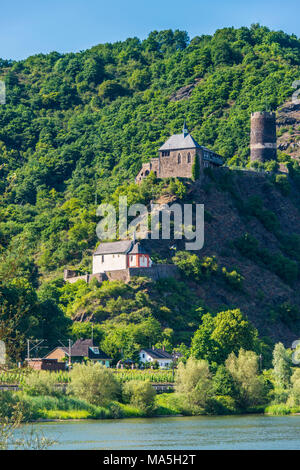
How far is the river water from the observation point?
48.4 m

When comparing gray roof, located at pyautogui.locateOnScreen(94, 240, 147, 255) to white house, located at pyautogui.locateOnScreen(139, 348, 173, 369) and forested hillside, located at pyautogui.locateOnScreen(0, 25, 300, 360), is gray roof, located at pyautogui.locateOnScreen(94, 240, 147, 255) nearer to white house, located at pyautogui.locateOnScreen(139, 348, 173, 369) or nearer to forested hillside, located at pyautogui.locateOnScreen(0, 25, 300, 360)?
forested hillside, located at pyautogui.locateOnScreen(0, 25, 300, 360)

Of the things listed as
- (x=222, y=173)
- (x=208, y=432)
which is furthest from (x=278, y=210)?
(x=208, y=432)

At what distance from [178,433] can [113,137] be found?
8674 centimetres

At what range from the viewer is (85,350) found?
3098 inches

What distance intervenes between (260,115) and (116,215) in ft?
79.4

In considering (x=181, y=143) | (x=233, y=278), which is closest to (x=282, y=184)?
(x=181, y=143)

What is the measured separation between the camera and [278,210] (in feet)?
361

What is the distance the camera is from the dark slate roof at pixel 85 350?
78125mm

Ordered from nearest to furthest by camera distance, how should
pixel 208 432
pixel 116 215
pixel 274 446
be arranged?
pixel 274 446, pixel 208 432, pixel 116 215

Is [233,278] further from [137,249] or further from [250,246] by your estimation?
[137,249]

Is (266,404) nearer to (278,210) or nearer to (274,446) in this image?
(274,446)

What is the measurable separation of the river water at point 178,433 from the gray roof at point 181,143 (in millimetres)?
40627

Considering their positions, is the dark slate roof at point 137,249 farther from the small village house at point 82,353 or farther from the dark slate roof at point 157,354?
the small village house at point 82,353

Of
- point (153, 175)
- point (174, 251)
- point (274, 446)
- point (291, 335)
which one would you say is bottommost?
point (274, 446)
